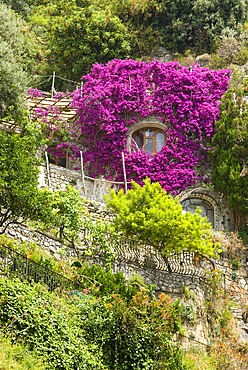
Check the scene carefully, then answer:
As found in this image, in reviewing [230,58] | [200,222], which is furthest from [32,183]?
[230,58]

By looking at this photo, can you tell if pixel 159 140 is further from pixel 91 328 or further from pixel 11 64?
pixel 91 328

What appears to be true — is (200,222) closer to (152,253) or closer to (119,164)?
(152,253)

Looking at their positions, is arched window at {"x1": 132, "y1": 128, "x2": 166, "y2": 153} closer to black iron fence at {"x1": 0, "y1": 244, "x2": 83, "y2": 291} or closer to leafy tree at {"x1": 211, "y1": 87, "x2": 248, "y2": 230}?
leafy tree at {"x1": 211, "y1": 87, "x2": 248, "y2": 230}

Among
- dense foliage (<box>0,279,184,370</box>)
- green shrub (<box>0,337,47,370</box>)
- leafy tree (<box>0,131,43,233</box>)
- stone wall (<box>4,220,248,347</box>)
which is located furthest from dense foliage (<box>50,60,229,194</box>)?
green shrub (<box>0,337,47,370</box>)

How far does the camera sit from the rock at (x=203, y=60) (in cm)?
2856

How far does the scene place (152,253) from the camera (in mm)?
16875

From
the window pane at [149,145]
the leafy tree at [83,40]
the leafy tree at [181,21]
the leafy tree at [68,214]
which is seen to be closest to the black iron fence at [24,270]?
the leafy tree at [68,214]

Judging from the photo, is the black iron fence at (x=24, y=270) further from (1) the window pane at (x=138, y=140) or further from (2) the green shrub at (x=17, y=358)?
(1) the window pane at (x=138, y=140)

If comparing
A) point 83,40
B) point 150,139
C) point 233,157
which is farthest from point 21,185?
point 83,40

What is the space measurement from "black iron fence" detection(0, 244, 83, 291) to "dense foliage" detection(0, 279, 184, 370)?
428 millimetres

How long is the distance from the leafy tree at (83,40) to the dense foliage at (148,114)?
3.87 m

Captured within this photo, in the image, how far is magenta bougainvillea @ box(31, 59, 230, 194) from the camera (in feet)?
74.1

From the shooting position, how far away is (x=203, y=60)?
94.0 feet

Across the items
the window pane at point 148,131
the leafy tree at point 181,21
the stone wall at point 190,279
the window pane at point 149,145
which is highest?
the leafy tree at point 181,21
